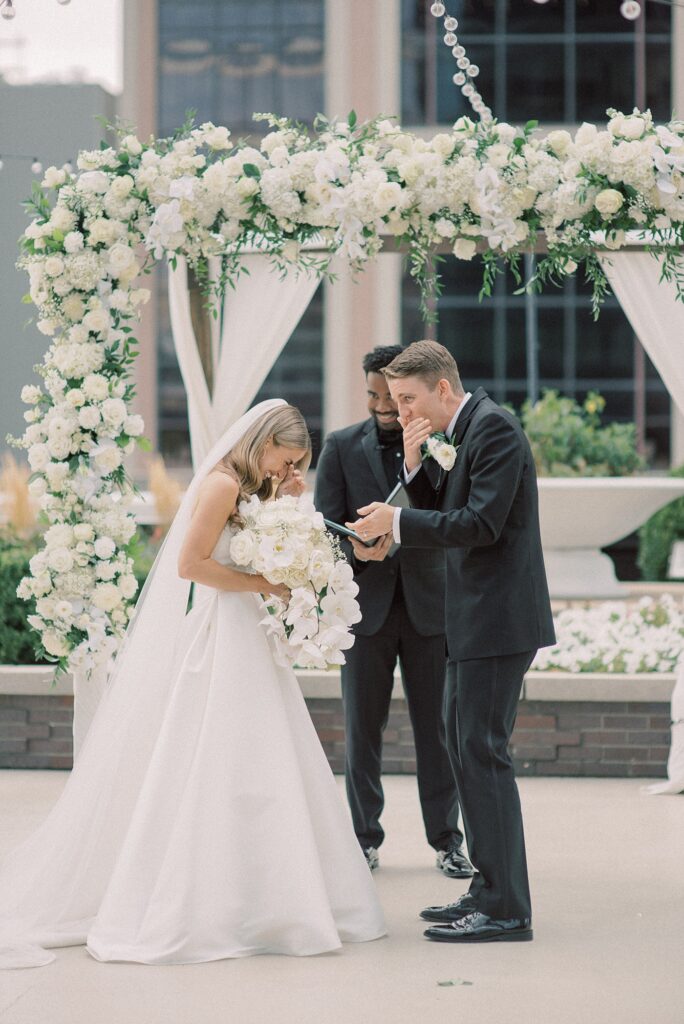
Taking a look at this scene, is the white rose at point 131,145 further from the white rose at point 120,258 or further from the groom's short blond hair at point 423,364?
the groom's short blond hair at point 423,364

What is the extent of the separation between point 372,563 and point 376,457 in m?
0.43

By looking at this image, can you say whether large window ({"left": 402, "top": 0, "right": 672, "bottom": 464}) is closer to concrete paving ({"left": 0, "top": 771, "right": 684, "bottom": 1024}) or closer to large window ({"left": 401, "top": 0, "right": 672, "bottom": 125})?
large window ({"left": 401, "top": 0, "right": 672, "bottom": 125})

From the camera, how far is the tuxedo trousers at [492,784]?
428 centimetres

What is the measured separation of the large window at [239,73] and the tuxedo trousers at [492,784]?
601 inches

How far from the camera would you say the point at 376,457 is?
17.3 ft

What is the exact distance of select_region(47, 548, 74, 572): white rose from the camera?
18.8ft

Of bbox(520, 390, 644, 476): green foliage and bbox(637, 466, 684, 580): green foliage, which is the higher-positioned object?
bbox(520, 390, 644, 476): green foliage

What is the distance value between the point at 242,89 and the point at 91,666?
50.7ft

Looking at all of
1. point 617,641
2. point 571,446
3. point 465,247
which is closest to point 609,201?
point 465,247

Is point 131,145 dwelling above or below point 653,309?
above

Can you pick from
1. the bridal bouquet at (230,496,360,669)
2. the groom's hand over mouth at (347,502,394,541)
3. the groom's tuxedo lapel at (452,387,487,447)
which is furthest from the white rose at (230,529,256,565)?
the groom's tuxedo lapel at (452,387,487,447)

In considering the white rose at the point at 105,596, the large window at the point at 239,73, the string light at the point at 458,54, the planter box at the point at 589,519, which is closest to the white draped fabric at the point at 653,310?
the string light at the point at 458,54

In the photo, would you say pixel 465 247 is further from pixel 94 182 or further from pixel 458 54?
pixel 458 54

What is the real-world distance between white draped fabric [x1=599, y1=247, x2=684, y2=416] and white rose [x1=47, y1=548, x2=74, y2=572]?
3.14 m
